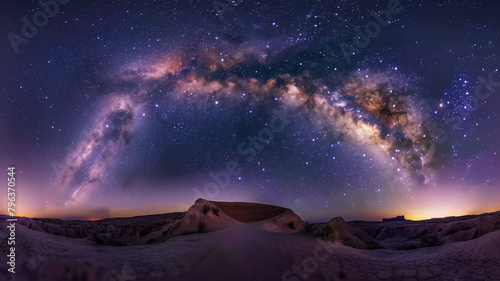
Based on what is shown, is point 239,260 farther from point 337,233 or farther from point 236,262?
point 337,233

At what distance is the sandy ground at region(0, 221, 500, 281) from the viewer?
9133mm

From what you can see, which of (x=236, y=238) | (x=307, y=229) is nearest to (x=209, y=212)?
(x=236, y=238)

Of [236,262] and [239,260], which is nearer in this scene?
[236,262]

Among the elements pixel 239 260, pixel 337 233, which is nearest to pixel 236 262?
pixel 239 260

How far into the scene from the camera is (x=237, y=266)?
1111 centimetres

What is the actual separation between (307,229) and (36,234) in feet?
47.6

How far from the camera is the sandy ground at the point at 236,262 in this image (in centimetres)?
913

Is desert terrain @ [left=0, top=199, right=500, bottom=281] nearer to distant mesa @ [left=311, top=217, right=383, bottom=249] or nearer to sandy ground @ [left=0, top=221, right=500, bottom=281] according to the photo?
sandy ground @ [left=0, top=221, right=500, bottom=281]

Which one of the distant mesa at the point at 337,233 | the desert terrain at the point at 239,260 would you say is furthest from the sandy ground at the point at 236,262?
the distant mesa at the point at 337,233

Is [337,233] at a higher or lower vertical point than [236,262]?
higher

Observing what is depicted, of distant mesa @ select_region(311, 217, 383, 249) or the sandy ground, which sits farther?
distant mesa @ select_region(311, 217, 383, 249)

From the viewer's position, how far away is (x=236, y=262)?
11.4 m

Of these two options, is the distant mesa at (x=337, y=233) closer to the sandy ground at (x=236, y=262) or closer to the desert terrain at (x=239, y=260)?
the desert terrain at (x=239, y=260)

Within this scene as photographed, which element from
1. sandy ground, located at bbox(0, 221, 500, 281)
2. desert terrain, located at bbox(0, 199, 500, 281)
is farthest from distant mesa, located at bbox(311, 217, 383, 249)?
sandy ground, located at bbox(0, 221, 500, 281)
